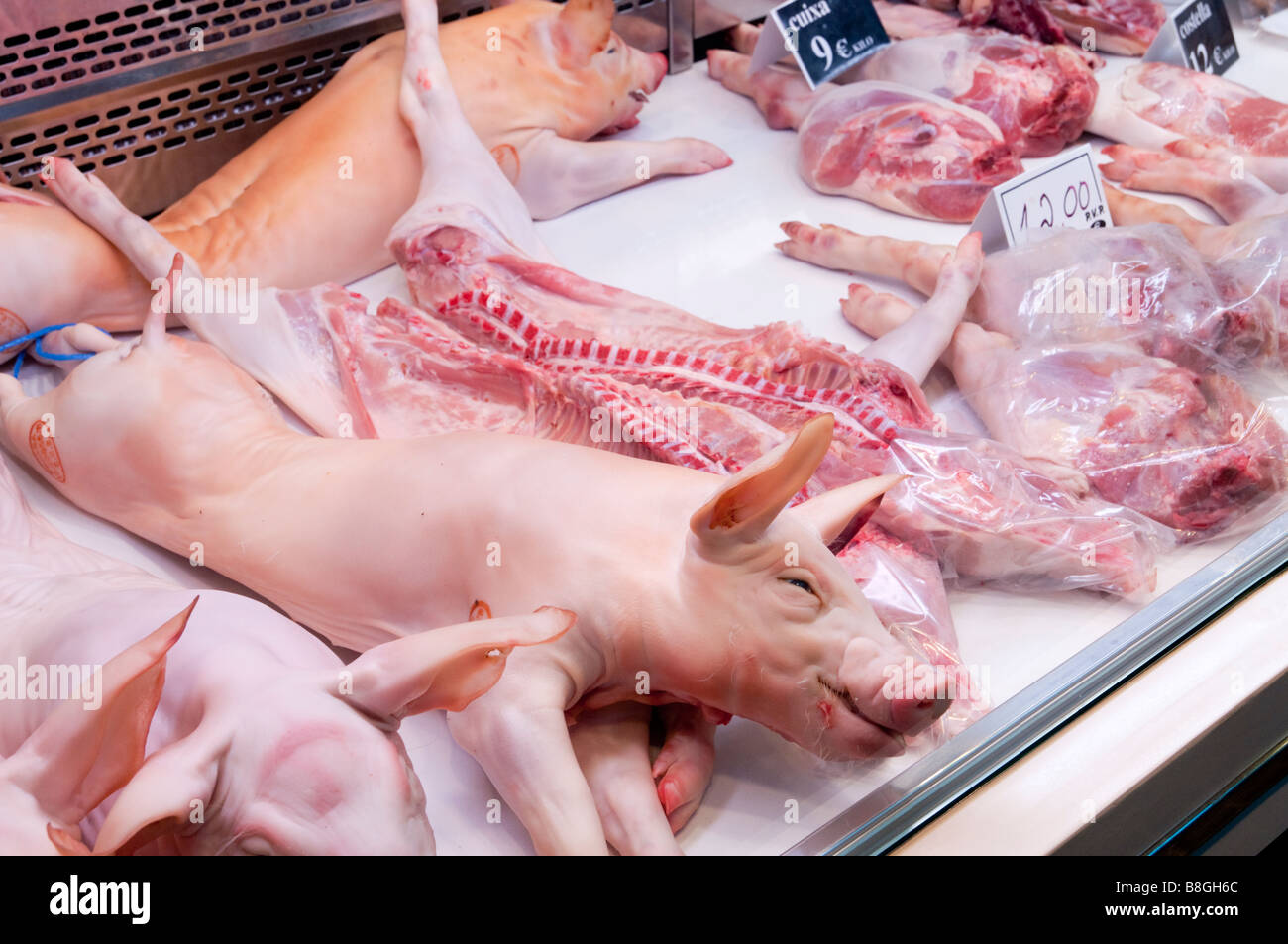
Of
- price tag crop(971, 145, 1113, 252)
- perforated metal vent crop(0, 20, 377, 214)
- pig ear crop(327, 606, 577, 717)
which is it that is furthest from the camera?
price tag crop(971, 145, 1113, 252)

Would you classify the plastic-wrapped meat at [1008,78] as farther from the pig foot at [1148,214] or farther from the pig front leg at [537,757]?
the pig front leg at [537,757]

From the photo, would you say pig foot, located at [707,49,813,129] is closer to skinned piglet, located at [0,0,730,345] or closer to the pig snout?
skinned piglet, located at [0,0,730,345]

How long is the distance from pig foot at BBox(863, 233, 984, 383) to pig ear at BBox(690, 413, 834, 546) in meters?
0.70

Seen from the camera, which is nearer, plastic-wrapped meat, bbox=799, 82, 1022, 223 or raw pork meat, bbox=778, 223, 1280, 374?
raw pork meat, bbox=778, 223, 1280, 374

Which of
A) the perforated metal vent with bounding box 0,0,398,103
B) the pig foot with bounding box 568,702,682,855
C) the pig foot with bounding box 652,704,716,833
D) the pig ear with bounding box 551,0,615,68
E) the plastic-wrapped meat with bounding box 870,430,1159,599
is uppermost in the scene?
the perforated metal vent with bounding box 0,0,398,103

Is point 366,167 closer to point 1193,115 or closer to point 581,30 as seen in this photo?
point 581,30

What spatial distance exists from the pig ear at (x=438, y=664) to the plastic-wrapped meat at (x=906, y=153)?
154 centimetres

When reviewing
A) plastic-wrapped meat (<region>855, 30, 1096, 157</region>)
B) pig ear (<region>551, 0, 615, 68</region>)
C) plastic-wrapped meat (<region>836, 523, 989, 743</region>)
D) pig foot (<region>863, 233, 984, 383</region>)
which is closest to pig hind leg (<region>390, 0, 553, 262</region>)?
pig ear (<region>551, 0, 615, 68</region>)

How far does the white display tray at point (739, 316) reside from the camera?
3.91 feet

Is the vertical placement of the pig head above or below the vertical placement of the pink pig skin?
above

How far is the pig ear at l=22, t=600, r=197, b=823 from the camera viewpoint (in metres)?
0.86

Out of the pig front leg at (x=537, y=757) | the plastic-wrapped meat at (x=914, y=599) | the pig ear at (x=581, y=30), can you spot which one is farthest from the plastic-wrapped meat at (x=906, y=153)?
the pig front leg at (x=537, y=757)

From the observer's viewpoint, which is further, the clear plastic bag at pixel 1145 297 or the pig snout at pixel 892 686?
the clear plastic bag at pixel 1145 297
